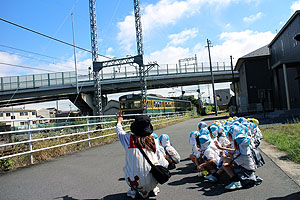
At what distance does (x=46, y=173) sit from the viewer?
593cm

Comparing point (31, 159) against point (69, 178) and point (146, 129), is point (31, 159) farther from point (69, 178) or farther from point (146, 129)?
point (146, 129)

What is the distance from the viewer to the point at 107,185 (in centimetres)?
470

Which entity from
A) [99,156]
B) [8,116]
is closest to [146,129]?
[99,156]

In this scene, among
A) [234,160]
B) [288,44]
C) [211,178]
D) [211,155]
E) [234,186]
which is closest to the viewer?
[234,186]

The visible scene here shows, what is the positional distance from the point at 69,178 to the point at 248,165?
3.64 metres

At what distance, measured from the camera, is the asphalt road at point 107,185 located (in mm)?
3918

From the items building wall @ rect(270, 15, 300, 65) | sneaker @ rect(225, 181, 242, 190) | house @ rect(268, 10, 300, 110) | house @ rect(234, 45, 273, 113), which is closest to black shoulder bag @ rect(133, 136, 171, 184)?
sneaker @ rect(225, 181, 242, 190)

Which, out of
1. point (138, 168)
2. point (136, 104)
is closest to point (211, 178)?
point (138, 168)

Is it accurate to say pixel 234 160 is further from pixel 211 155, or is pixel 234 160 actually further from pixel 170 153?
pixel 170 153

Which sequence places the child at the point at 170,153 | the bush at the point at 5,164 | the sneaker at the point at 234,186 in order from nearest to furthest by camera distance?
the sneaker at the point at 234,186 → the child at the point at 170,153 → the bush at the point at 5,164

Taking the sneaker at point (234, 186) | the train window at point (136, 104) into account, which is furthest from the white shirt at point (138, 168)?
the train window at point (136, 104)

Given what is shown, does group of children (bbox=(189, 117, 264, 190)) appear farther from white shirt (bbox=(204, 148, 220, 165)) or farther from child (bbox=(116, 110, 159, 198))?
child (bbox=(116, 110, 159, 198))

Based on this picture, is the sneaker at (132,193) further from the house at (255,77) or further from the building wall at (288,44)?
the house at (255,77)

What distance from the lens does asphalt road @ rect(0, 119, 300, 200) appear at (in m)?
3.92
